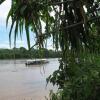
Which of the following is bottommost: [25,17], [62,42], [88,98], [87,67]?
[88,98]

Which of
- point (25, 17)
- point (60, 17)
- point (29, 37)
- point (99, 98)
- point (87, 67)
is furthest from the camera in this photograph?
point (87, 67)

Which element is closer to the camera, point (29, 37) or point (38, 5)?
point (29, 37)

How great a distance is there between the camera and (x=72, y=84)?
259 centimetres

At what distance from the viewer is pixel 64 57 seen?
85.1 inches

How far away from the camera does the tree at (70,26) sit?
175cm

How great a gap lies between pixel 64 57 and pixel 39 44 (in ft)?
1.23

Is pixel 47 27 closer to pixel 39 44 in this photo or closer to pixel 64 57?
pixel 39 44

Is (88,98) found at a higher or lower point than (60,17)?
lower

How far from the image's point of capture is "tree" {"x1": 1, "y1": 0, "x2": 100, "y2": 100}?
1.75m

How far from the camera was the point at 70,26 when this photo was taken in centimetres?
198

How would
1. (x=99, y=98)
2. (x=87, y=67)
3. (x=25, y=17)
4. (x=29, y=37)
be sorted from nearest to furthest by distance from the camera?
1. (x=29, y=37)
2. (x=25, y=17)
3. (x=99, y=98)
4. (x=87, y=67)

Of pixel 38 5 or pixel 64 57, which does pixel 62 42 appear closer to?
pixel 64 57

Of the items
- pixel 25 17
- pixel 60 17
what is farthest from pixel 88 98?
pixel 25 17

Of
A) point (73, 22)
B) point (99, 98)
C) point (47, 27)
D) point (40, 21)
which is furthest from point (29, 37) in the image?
point (99, 98)
